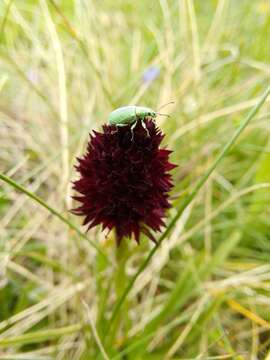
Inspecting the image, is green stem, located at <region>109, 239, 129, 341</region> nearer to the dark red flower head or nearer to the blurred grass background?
the blurred grass background

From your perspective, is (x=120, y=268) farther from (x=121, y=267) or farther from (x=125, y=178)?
(x=125, y=178)

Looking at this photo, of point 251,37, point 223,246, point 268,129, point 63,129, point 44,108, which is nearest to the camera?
point 223,246

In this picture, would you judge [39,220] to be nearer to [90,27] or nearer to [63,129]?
[63,129]

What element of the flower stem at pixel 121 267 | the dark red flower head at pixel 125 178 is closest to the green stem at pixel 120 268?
the flower stem at pixel 121 267

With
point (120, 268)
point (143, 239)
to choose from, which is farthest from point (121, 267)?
point (143, 239)

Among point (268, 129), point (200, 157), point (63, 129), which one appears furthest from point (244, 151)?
point (63, 129)

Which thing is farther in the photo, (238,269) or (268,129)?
(268,129)
